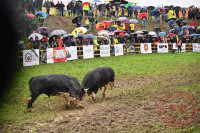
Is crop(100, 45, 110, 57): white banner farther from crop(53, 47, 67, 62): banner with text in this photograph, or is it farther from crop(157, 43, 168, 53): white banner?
crop(157, 43, 168, 53): white banner

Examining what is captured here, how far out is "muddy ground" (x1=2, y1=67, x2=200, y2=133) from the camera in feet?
21.3

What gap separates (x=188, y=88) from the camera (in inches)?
424

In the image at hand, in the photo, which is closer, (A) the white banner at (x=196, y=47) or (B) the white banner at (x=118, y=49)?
(B) the white banner at (x=118, y=49)

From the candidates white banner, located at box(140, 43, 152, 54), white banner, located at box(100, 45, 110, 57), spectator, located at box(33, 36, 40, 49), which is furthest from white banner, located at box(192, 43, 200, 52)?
spectator, located at box(33, 36, 40, 49)

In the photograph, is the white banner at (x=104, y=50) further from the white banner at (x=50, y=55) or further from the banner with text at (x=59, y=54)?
the white banner at (x=50, y=55)

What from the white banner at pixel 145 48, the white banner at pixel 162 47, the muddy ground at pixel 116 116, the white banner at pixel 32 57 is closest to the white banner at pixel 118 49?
the white banner at pixel 145 48

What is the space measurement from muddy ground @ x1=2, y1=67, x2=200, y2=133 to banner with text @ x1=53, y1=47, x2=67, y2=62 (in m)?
11.2

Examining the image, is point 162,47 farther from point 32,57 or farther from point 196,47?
point 32,57

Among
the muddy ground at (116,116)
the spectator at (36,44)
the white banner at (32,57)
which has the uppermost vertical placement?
the spectator at (36,44)

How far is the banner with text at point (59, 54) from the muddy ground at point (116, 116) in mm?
11233

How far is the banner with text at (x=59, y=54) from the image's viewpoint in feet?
71.4

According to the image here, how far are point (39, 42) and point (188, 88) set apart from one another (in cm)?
1355

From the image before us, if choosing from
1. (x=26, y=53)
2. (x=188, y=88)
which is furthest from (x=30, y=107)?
(x=26, y=53)

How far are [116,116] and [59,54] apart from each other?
15276 millimetres
